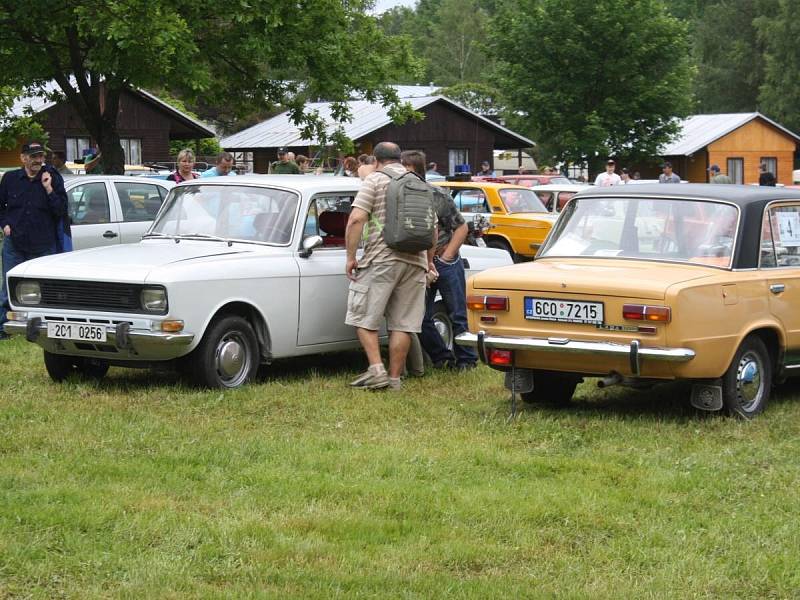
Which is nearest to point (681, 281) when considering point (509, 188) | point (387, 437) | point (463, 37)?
point (387, 437)

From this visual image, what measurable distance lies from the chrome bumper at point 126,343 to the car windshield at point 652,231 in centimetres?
262

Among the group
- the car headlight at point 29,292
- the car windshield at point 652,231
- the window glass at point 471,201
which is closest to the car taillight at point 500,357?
the car windshield at point 652,231

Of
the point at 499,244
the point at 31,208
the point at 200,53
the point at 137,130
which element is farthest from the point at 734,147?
the point at 31,208

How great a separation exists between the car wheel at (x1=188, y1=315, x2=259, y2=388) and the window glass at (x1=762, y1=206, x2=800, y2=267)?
3752 mm

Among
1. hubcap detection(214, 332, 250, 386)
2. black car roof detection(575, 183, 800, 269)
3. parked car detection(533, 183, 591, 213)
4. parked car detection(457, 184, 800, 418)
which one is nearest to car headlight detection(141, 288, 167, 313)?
hubcap detection(214, 332, 250, 386)

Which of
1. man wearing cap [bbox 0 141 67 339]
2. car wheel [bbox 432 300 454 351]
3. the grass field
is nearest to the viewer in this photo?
the grass field

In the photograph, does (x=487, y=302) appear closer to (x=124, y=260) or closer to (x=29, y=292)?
(x=124, y=260)

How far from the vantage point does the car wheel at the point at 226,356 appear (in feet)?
30.5

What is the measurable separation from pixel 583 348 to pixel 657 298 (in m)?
0.55

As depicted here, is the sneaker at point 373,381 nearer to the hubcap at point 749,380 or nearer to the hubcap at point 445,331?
the hubcap at point 445,331

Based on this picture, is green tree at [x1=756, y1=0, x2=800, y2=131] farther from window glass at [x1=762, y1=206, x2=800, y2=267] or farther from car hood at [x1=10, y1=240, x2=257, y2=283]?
car hood at [x1=10, y1=240, x2=257, y2=283]

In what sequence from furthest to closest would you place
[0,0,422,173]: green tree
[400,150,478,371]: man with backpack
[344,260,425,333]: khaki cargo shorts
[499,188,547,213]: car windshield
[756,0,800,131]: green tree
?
[756,0,800,131]: green tree < [499,188,547,213]: car windshield < [0,0,422,173]: green tree < [400,150,478,371]: man with backpack < [344,260,425,333]: khaki cargo shorts

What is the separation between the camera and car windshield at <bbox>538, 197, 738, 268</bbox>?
8.47 m

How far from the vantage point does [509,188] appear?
2333cm
